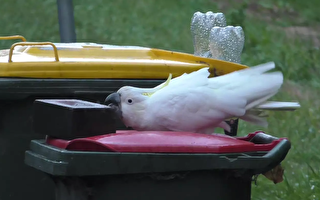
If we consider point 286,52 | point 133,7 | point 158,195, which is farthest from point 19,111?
point 133,7

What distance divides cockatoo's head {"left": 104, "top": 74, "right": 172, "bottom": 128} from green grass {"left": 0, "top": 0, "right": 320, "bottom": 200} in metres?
2.55

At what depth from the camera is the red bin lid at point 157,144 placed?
2.25 m

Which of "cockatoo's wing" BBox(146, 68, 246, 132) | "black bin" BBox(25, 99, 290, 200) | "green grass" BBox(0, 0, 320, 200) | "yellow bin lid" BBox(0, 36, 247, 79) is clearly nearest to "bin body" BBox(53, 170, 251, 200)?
"black bin" BBox(25, 99, 290, 200)

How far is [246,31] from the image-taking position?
971 cm

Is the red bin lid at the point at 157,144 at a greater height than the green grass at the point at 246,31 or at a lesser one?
greater

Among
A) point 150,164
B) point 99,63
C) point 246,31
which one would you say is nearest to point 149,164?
point 150,164

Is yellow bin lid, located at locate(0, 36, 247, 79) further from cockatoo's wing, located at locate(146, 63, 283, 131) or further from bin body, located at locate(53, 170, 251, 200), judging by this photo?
bin body, located at locate(53, 170, 251, 200)

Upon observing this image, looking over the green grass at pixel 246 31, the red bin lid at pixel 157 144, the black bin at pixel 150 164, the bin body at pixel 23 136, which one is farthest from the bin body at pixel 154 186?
the green grass at pixel 246 31

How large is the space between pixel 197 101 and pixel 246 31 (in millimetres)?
7285

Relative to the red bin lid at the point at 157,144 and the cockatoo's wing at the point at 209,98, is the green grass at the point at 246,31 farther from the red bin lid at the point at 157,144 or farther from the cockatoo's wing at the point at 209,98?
the red bin lid at the point at 157,144

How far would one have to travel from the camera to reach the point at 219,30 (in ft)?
10.9

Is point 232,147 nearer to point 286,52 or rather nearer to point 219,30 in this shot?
point 219,30

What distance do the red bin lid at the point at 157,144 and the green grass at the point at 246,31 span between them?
2626 mm

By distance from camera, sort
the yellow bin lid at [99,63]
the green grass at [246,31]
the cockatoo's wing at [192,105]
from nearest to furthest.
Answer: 1. the cockatoo's wing at [192,105]
2. the yellow bin lid at [99,63]
3. the green grass at [246,31]
